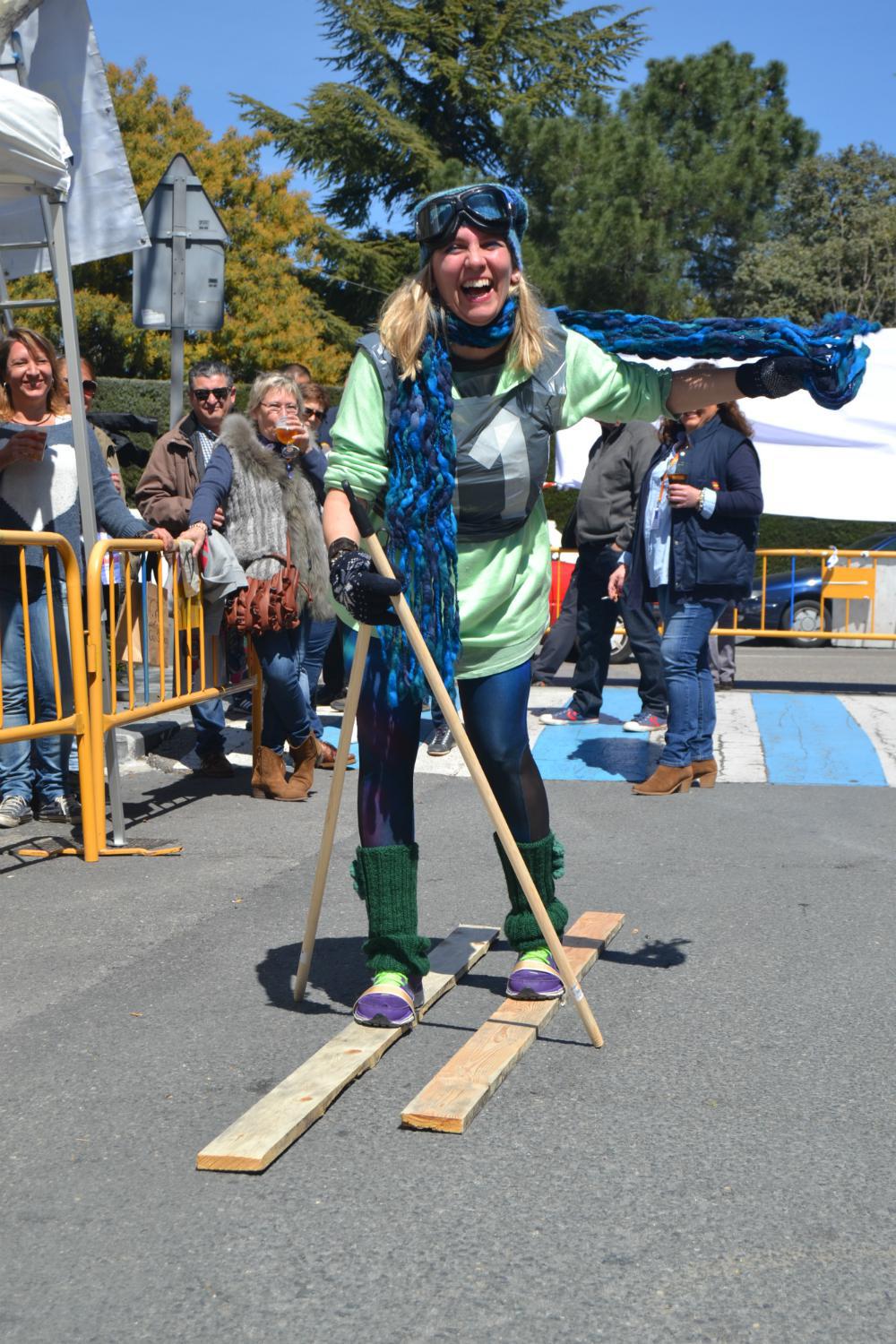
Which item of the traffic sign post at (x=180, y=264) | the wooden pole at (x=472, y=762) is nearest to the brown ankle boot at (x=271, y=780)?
the traffic sign post at (x=180, y=264)

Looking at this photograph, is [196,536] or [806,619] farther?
[806,619]

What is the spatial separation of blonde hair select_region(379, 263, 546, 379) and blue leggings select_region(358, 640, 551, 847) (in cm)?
75

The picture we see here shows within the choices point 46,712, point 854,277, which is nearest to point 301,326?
point 854,277

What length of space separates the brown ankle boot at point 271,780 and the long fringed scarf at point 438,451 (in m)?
3.65

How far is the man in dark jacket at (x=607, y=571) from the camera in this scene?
9.69 meters

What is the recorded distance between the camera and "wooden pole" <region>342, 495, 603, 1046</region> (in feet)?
12.3

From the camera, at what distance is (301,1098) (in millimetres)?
3436

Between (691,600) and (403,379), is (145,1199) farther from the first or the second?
(691,600)

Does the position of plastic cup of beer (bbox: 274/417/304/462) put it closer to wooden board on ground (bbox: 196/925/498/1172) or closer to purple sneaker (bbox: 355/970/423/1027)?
wooden board on ground (bbox: 196/925/498/1172)

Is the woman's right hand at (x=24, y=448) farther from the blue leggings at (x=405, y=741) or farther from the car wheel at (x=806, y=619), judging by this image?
the car wheel at (x=806, y=619)

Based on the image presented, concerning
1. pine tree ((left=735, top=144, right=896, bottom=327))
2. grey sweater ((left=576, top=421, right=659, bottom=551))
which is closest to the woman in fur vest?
grey sweater ((left=576, top=421, right=659, bottom=551))

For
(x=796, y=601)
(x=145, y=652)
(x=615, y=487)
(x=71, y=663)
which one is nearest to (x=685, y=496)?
(x=615, y=487)

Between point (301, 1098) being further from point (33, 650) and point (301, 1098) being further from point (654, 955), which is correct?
point (33, 650)

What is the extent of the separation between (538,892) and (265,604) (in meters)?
3.36
